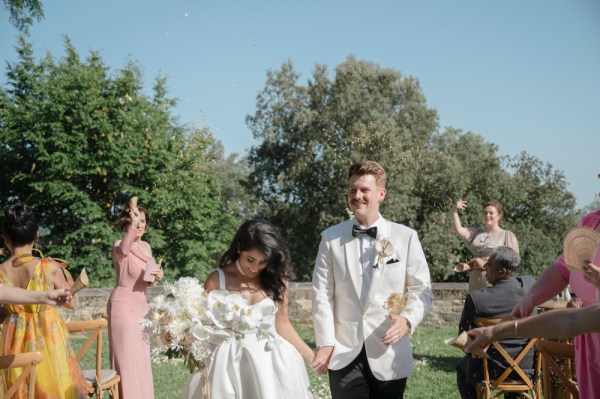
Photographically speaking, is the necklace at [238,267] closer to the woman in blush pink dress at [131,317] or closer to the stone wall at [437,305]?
the woman in blush pink dress at [131,317]

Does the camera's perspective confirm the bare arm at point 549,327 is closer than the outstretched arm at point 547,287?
Yes

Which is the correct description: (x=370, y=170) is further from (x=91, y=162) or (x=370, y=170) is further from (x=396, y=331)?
(x=91, y=162)

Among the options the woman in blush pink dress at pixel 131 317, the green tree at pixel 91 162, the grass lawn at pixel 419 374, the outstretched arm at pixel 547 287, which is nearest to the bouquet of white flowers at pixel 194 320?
the outstretched arm at pixel 547 287

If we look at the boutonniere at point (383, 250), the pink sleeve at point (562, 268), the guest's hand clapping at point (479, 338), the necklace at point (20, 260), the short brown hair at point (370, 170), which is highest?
the short brown hair at point (370, 170)

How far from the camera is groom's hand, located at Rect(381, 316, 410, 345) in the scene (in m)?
3.36

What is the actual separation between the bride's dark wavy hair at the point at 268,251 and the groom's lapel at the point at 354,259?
386mm

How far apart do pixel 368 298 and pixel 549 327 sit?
5.46 feet

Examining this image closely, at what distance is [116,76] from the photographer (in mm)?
17844

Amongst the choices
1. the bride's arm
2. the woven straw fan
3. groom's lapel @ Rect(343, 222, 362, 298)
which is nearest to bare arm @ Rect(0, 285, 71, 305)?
the bride's arm

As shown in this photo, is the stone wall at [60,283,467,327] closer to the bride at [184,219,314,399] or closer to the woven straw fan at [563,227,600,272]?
the bride at [184,219,314,399]

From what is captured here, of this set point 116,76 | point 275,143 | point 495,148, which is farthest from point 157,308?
point 495,148

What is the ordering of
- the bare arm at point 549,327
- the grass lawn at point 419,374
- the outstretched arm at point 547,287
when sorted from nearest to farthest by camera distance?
the bare arm at point 549,327, the outstretched arm at point 547,287, the grass lawn at point 419,374

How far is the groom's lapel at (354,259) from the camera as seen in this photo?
12.0ft

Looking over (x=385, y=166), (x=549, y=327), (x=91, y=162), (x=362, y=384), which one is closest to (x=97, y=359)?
(x=362, y=384)
